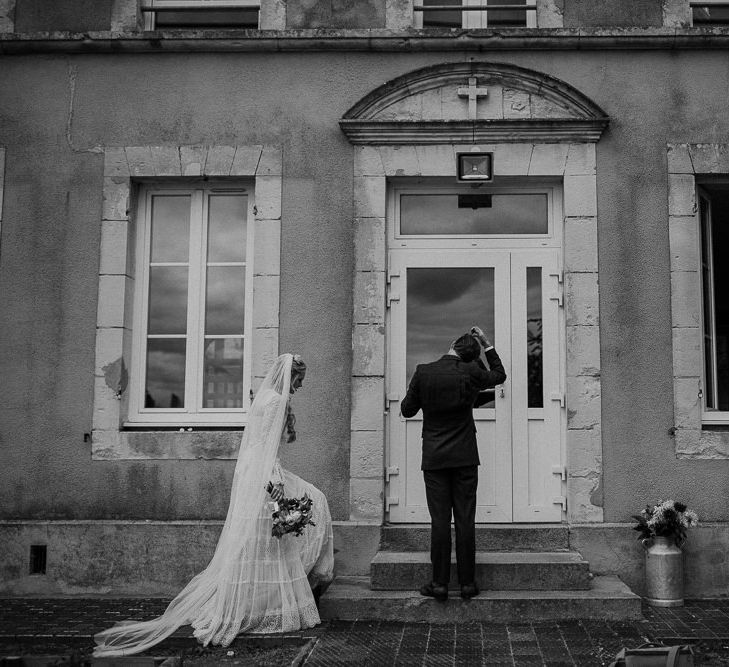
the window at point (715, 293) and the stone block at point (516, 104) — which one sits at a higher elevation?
the stone block at point (516, 104)

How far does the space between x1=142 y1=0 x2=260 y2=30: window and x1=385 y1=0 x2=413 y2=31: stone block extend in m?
1.12

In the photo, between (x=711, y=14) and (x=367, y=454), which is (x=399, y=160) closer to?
(x=367, y=454)

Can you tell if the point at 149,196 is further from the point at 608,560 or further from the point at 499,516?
the point at 608,560

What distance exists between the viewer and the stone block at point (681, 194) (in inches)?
265

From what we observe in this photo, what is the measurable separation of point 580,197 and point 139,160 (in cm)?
354

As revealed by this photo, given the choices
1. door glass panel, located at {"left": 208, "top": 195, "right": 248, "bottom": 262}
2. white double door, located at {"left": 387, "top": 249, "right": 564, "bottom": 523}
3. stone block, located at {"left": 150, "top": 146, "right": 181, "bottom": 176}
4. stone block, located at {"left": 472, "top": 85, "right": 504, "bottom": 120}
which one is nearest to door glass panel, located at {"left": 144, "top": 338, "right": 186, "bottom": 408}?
door glass panel, located at {"left": 208, "top": 195, "right": 248, "bottom": 262}

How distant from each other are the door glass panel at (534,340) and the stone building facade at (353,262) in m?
0.02

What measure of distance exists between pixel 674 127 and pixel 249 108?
11.1 ft

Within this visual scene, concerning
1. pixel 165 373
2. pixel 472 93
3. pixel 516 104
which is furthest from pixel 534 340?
pixel 165 373

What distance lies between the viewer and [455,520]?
18.9 ft

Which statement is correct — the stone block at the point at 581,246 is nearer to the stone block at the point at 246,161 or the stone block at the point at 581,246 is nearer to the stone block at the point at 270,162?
the stone block at the point at 270,162

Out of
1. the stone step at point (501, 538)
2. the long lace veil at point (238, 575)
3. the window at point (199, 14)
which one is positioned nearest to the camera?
the long lace veil at point (238, 575)

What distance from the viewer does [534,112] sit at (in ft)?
22.6

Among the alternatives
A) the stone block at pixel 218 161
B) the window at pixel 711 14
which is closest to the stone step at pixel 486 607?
the stone block at pixel 218 161
